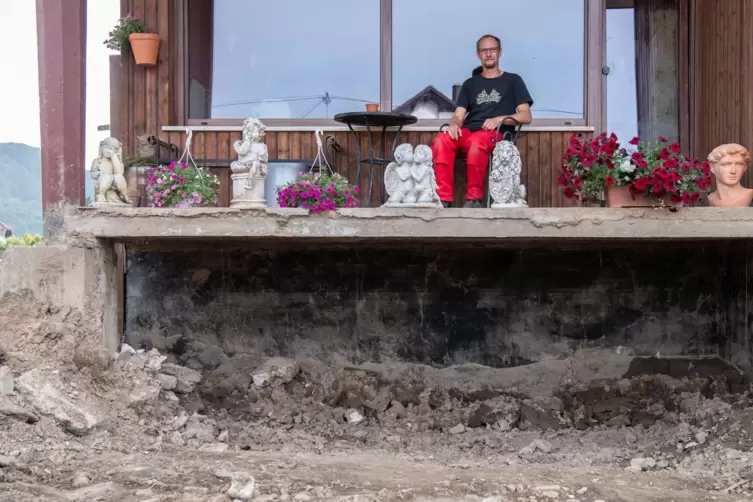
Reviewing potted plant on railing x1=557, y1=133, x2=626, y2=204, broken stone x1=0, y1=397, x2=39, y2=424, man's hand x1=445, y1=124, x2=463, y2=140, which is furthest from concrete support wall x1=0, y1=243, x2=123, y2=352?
potted plant on railing x1=557, y1=133, x2=626, y2=204

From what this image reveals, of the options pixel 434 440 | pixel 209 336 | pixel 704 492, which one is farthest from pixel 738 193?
pixel 209 336

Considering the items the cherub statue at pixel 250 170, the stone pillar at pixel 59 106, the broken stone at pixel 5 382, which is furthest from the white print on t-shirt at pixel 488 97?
the broken stone at pixel 5 382

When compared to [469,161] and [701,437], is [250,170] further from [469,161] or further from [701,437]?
[701,437]

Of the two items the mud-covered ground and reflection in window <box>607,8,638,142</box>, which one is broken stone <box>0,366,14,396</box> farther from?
reflection in window <box>607,8,638,142</box>

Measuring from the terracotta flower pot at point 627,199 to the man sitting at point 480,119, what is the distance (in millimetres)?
1051

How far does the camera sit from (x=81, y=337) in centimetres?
568

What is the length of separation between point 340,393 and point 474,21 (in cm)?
347

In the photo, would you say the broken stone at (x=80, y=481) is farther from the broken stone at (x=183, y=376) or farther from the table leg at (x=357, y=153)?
the table leg at (x=357, y=153)

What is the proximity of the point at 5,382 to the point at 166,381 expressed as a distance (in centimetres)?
132

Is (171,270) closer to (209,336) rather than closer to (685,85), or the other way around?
(209,336)

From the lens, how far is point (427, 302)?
714 cm

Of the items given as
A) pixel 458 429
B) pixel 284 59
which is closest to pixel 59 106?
pixel 284 59

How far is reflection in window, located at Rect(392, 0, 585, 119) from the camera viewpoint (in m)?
7.19

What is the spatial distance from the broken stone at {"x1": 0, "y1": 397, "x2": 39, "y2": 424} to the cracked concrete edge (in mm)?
1245
